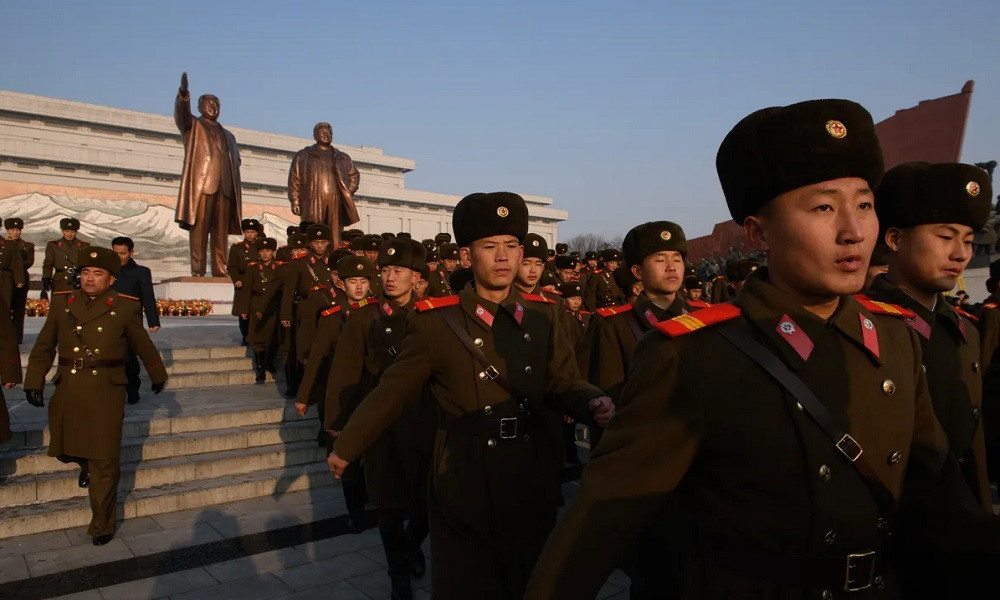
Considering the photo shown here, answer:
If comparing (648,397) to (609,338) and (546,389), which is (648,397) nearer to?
(546,389)

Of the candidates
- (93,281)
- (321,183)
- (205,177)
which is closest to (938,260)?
(93,281)

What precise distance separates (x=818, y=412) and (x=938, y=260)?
74.9 inches

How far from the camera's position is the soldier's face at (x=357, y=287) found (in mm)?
6945

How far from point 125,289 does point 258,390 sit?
8.00 feet

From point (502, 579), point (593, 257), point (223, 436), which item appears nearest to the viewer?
point (502, 579)

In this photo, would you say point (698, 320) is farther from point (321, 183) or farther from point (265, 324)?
point (321, 183)

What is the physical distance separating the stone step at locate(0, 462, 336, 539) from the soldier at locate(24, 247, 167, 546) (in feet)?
1.06

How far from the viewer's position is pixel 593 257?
1563cm

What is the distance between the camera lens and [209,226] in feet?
56.3

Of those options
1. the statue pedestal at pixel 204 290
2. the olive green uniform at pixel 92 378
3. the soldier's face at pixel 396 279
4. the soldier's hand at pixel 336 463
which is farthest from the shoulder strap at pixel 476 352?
the statue pedestal at pixel 204 290

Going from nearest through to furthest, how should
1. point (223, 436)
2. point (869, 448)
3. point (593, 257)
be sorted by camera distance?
point (869, 448), point (223, 436), point (593, 257)

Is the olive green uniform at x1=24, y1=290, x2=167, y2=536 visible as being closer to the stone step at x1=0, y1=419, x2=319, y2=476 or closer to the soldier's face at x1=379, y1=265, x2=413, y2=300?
the stone step at x1=0, y1=419, x2=319, y2=476

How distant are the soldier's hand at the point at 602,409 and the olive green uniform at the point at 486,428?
78 mm

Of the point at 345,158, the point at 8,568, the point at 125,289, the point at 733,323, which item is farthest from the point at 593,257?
the point at 733,323
